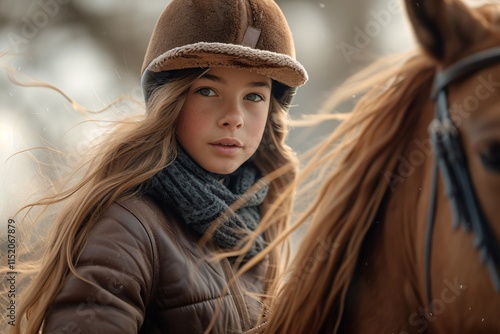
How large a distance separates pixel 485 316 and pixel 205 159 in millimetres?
988

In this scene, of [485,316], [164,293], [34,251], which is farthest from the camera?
[34,251]

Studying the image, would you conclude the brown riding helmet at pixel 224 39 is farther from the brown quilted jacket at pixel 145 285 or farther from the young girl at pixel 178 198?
the brown quilted jacket at pixel 145 285

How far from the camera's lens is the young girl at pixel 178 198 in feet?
4.69

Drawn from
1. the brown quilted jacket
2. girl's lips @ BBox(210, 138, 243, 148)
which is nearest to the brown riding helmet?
girl's lips @ BBox(210, 138, 243, 148)

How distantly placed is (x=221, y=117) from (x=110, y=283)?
0.57 metres

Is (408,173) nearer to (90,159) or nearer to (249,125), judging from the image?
(249,125)

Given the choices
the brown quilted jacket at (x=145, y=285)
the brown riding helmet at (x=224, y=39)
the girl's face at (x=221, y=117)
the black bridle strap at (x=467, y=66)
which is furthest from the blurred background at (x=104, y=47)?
the black bridle strap at (x=467, y=66)

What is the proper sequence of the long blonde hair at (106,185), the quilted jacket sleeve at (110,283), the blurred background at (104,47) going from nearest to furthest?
the quilted jacket sleeve at (110,283)
the long blonde hair at (106,185)
the blurred background at (104,47)

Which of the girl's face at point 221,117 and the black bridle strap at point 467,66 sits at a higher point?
the black bridle strap at point 467,66

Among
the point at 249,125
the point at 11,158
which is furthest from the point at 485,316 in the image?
the point at 11,158

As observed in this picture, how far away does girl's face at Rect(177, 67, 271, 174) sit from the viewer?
5.57 ft

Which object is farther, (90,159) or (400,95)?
(90,159)

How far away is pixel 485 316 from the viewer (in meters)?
0.92

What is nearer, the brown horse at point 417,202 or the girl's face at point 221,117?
the brown horse at point 417,202
